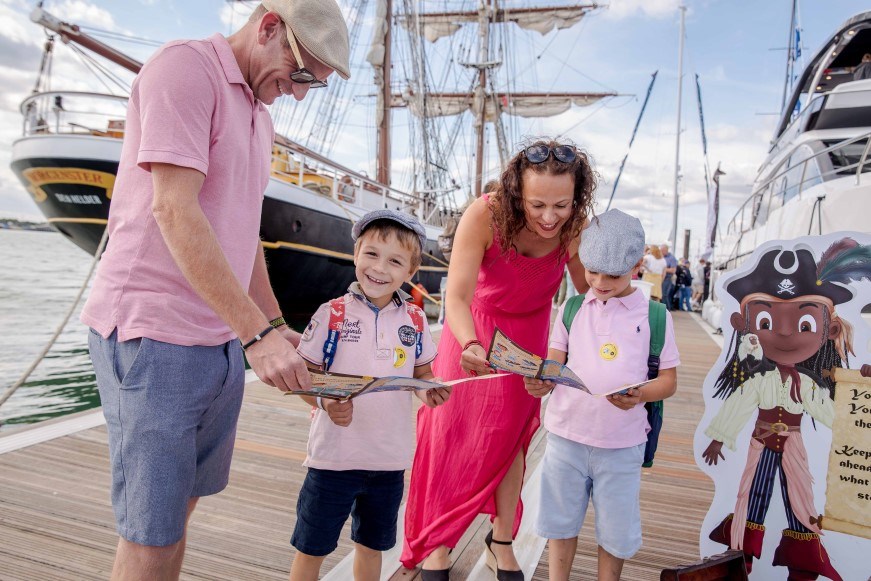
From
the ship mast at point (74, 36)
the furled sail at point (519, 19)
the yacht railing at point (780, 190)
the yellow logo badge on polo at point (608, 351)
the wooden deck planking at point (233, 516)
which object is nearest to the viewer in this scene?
the yellow logo badge on polo at point (608, 351)

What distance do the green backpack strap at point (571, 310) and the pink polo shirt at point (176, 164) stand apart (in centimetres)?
118

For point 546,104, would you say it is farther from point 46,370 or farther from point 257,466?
point 257,466

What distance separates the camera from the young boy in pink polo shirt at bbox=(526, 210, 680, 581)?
180cm

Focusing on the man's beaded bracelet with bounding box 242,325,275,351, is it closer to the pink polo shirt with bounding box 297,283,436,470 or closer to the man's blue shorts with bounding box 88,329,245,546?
the man's blue shorts with bounding box 88,329,245,546

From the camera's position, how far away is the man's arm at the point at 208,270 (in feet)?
3.50

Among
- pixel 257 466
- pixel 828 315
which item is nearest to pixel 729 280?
pixel 828 315

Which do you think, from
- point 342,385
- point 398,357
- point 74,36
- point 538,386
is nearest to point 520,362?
point 538,386

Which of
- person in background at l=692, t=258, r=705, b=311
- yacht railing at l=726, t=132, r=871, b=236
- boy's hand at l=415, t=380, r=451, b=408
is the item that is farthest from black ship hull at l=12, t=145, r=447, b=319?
person in background at l=692, t=258, r=705, b=311

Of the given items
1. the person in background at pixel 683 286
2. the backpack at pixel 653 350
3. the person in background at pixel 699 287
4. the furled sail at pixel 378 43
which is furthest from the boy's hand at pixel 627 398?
the furled sail at pixel 378 43

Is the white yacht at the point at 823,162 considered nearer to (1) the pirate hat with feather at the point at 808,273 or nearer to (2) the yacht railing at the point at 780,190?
(2) the yacht railing at the point at 780,190

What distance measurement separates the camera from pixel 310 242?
12.6 meters

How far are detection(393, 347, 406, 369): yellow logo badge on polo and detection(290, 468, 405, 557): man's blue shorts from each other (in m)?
0.34

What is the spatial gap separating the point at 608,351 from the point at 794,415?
0.65 m

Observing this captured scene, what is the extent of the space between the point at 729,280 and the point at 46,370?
358 inches
